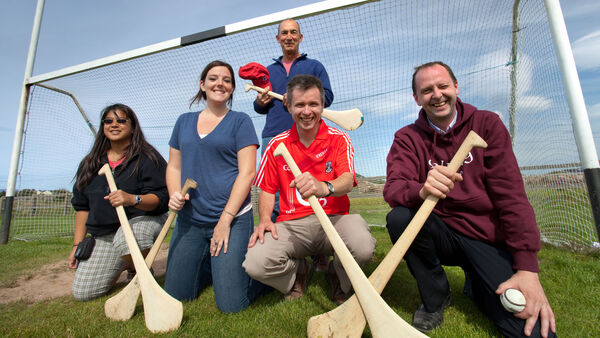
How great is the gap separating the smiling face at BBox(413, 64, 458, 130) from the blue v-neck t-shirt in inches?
54.7

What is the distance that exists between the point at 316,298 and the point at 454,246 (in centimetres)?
110

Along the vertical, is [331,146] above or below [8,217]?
above

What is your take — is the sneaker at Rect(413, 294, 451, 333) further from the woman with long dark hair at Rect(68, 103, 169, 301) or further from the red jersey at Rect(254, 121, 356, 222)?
the woman with long dark hair at Rect(68, 103, 169, 301)

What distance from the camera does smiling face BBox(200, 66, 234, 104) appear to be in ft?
9.03

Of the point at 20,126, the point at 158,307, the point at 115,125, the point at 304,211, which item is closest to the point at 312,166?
the point at 304,211

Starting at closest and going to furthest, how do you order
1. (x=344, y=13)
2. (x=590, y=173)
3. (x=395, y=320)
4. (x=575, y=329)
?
(x=395, y=320)
(x=575, y=329)
(x=590, y=173)
(x=344, y=13)

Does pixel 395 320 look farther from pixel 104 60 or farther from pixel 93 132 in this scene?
pixel 93 132

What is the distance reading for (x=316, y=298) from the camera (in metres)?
2.42

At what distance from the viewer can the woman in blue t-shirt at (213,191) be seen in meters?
2.45

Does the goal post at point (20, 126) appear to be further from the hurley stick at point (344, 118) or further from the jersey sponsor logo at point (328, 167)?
the jersey sponsor logo at point (328, 167)

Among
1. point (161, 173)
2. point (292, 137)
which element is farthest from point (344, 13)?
point (161, 173)

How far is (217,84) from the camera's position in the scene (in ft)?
9.04

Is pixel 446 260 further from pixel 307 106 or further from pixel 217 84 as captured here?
pixel 217 84

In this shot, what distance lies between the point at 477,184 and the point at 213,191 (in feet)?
6.38
